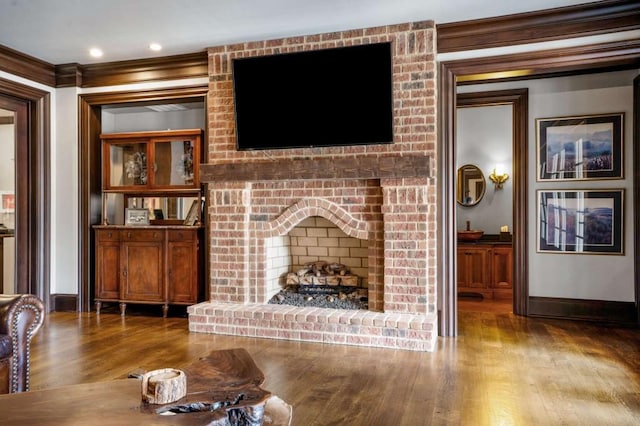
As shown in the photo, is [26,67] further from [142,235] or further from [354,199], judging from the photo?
[354,199]

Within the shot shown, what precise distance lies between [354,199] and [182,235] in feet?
6.39

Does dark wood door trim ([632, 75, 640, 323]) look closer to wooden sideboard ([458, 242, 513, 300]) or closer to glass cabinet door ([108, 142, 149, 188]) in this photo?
wooden sideboard ([458, 242, 513, 300])

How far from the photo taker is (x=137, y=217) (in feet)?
18.2

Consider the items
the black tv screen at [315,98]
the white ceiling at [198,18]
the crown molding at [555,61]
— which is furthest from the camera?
the black tv screen at [315,98]

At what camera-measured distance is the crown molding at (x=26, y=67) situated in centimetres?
483

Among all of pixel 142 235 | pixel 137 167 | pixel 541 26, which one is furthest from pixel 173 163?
pixel 541 26

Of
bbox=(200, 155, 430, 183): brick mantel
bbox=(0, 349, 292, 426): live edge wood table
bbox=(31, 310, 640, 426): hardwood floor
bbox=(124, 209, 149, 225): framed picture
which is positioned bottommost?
bbox=(31, 310, 640, 426): hardwood floor

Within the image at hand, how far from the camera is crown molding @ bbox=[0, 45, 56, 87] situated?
4.83m

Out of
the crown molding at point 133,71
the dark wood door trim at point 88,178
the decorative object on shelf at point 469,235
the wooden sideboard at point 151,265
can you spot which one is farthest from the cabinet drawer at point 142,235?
the decorative object on shelf at point 469,235

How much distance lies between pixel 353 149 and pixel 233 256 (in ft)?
5.07

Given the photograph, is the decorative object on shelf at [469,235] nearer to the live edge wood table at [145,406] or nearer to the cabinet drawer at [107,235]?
the cabinet drawer at [107,235]

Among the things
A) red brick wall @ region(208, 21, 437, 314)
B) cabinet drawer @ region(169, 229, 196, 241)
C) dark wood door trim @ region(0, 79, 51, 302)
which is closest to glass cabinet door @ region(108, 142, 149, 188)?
dark wood door trim @ region(0, 79, 51, 302)

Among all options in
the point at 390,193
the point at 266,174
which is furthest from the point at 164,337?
the point at 390,193

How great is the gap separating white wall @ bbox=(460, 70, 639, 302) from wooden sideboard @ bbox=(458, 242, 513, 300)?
4.38 ft
